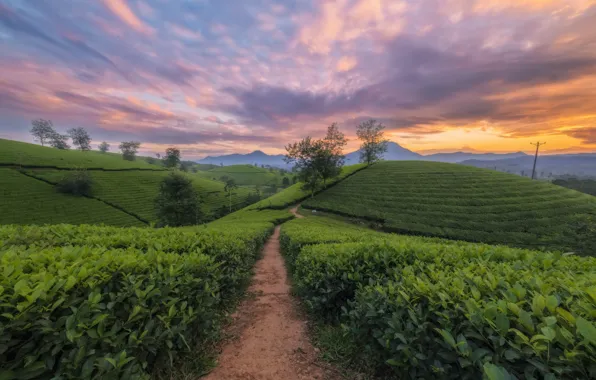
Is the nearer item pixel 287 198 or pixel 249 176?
pixel 287 198

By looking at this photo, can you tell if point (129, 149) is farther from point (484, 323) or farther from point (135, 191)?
point (484, 323)

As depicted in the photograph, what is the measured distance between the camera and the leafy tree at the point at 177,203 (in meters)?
37.8

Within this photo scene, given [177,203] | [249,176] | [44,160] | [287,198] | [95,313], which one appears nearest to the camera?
[95,313]

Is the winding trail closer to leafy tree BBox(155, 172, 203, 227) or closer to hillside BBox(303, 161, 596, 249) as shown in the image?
hillside BBox(303, 161, 596, 249)

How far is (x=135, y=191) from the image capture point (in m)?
64.1

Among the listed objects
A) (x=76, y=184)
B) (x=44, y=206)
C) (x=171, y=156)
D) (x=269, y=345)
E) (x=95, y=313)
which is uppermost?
(x=171, y=156)

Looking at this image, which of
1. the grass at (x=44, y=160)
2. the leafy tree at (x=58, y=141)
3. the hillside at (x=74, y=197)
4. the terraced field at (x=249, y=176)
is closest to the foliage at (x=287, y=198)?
the hillside at (x=74, y=197)

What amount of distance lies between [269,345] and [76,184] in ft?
235

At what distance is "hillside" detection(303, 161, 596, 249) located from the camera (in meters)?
29.9

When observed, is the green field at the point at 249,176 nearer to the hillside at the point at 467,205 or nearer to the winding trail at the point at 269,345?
the hillside at the point at 467,205

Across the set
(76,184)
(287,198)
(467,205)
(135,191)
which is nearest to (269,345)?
(287,198)

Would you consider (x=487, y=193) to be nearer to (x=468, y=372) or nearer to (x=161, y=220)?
(x=468, y=372)

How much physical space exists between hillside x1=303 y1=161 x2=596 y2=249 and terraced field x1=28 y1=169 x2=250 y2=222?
37.7m

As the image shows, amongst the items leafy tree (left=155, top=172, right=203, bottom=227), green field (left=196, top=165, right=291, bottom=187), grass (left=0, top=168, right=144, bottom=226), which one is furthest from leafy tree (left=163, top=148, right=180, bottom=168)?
leafy tree (left=155, top=172, right=203, bottom=227)
